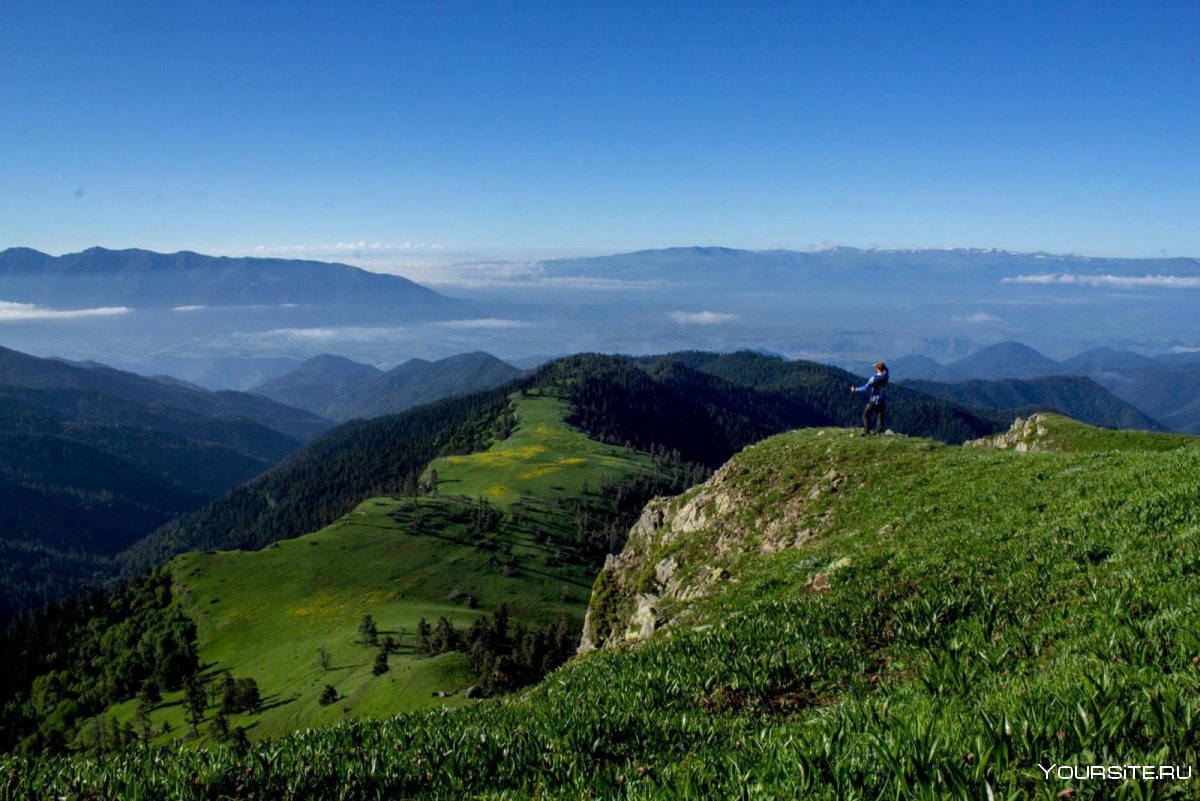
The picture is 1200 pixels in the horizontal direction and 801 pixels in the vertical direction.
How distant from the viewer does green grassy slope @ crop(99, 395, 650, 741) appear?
8431cm

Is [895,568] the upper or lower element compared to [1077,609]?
lower

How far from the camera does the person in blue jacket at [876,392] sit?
30.7 meters

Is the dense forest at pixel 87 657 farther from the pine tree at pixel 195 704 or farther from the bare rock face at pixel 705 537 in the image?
the bare rock face at pixel 705 537

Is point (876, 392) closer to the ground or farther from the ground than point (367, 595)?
farther from the ground

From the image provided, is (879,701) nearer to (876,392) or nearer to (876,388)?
(876,388)

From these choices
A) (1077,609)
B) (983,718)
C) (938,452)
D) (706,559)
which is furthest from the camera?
(706,559)

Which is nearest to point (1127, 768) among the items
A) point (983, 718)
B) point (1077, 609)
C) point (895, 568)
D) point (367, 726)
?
point (983, 718)

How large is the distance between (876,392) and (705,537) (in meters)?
11.5

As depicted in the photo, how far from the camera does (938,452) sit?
29391 millimetres

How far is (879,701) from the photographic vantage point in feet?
22.2

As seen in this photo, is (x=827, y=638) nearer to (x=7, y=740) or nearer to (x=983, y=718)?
(x=983, y=718)

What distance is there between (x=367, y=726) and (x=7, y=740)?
160m

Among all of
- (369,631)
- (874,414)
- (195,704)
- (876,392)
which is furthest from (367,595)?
(876,392)

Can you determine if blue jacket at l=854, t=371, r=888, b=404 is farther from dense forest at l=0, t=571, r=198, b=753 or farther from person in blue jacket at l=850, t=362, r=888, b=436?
dense forest at l=0, t=571, r=198, b=753
